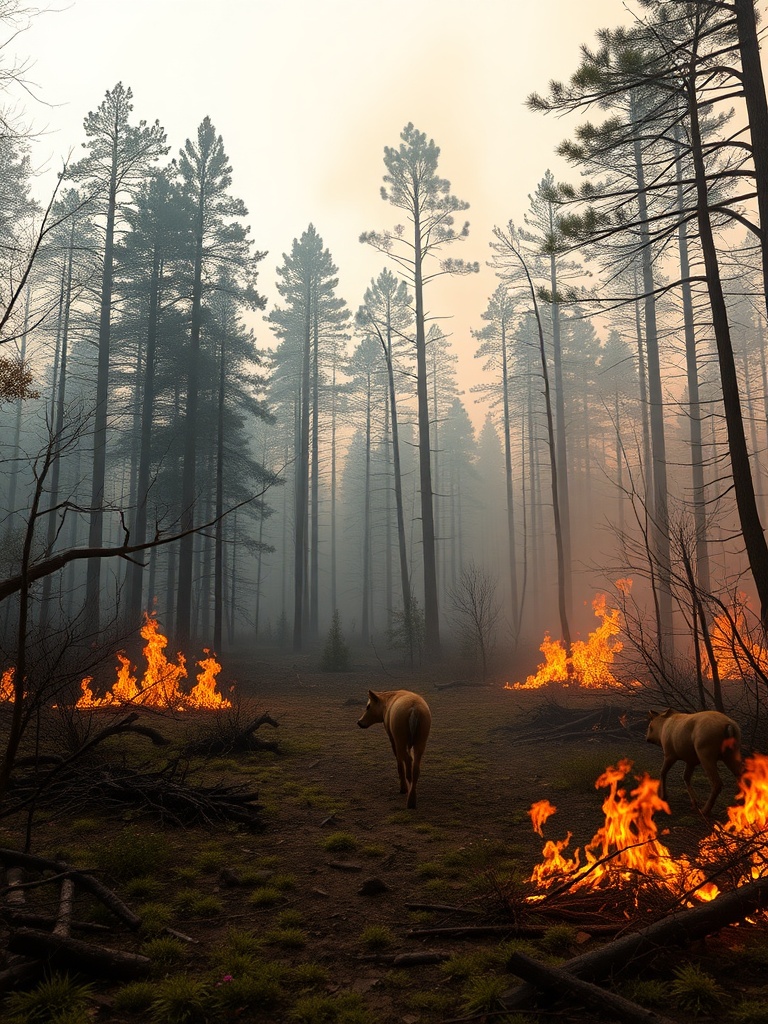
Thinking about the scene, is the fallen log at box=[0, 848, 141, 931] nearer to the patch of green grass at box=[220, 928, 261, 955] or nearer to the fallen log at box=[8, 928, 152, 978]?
the fallen log at box=[8, 928, 152, 978]

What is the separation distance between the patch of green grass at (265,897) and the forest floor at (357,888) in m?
0.01

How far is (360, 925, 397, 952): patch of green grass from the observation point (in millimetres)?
3994

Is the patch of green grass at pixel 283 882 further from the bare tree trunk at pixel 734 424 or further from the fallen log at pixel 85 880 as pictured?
the bare tree trunk at pixel 734 424

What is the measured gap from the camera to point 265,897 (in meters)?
4.66

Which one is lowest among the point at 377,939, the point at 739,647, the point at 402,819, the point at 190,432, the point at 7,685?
the point at 402,819

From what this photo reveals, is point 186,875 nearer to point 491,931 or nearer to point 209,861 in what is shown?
point 209,861

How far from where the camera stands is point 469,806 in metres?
7.16

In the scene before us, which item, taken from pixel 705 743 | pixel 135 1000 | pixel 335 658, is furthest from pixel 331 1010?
pixel 335 658

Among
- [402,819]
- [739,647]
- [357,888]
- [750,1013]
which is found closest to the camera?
[750,1013]

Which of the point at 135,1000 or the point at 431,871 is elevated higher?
the point at 135,1000

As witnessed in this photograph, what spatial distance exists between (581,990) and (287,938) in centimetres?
201

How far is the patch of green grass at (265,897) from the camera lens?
4633 millimetres

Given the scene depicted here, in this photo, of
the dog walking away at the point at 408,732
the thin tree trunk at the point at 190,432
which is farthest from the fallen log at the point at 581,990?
the thin tree trunk at the point at 190,432

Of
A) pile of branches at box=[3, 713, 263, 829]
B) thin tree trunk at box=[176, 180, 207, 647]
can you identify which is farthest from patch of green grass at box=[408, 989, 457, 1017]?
thin tree trunk at box=[176, 180, 207, 647]
